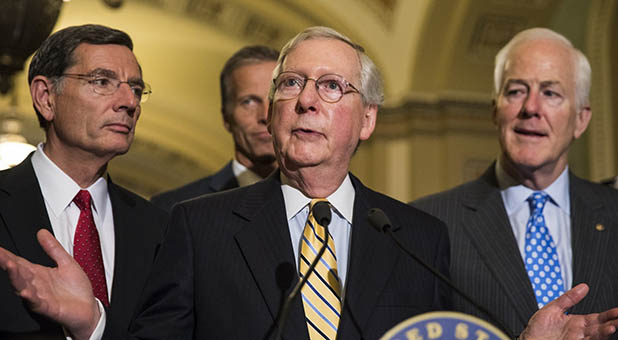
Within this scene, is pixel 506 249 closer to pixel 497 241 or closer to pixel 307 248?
pixel 497 241

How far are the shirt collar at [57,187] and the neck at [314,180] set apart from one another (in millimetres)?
642

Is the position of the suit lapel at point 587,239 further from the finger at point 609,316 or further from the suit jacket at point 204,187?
the suit jacket at point 204,187

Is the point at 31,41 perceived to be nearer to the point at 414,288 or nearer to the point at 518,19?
the point at 414,288

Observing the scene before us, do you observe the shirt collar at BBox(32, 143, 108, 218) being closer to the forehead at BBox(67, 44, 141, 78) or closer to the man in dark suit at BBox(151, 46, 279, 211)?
the forehead at BBox(67, 44, 141, 78)

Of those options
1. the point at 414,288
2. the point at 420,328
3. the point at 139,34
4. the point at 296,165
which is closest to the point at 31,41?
the point at 296,165

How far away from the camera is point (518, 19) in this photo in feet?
32.5

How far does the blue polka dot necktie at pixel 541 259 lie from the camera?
3.26 meters

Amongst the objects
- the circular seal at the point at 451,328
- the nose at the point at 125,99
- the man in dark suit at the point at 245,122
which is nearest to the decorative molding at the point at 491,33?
the man in dark suit at the point at 245,122

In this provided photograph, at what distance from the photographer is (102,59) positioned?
2.88m

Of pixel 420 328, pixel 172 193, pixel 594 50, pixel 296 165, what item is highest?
pixel 594 50

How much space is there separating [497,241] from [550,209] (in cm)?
29

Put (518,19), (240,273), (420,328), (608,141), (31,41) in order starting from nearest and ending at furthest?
(420,328) < (240,273) < (31,41) < (608,141) < (518,19)

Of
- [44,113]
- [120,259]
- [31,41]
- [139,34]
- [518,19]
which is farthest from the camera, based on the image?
[139,34]

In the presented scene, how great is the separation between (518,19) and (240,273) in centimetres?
809
